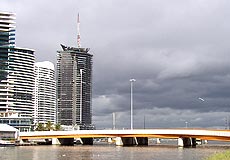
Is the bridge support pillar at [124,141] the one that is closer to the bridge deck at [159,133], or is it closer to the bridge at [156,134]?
the bridge at [156,134]

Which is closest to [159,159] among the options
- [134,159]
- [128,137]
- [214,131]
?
[134,159]

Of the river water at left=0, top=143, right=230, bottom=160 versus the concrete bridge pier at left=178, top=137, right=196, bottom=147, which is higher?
the concrete bridge pier at left=178, top=137, right=196, bottom=147

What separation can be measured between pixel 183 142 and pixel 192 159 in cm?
8192

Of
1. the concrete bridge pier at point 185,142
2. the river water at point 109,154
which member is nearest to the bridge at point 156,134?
the concrete bridge pier at point 185,142

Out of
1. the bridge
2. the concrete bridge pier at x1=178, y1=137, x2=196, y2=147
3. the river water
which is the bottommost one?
the river water

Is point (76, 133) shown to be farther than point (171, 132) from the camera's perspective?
Yes

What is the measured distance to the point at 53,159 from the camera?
9544cm

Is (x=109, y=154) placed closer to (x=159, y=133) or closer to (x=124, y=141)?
(x=159, y=133)

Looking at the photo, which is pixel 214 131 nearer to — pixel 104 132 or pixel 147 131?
pixel 147 131

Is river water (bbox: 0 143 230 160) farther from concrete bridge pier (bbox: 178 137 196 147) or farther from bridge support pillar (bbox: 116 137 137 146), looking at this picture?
bridge support pillar (bbox: 116 137 137 146)

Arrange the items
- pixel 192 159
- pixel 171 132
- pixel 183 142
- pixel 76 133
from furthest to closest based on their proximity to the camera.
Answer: pixel 76 133, pixel 183 142, pixel 171 132, pixel 192 159

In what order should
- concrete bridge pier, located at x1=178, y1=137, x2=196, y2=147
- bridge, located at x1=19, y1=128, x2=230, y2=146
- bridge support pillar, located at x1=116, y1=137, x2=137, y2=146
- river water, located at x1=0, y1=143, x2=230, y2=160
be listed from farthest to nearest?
bridge support pillar, located at x1=116, y1=137, x2=137, y2=146, concrete bridge pier, located at x1=178, y1=137, x2=196, y2=147, bridge, located at x1=19, y1=128, x2=230, y2=146, river water, located at x1=0, y1=143, x2=230, y2=160

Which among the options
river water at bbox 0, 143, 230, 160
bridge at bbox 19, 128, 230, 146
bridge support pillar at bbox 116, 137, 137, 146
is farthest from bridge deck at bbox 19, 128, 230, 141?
river water at bbox 0, 143, 230, 160

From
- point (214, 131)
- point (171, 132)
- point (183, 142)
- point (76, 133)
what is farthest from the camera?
point (76, 133)
